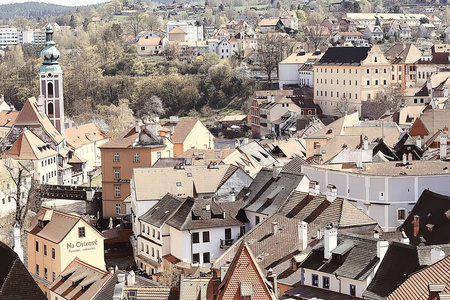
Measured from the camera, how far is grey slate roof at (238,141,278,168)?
5503cm

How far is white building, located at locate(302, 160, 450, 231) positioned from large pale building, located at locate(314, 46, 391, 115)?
47111 mm

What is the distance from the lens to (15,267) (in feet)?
54.7

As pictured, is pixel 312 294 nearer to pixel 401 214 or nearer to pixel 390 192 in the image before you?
pixel 401 214

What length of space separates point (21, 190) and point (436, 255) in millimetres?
35617

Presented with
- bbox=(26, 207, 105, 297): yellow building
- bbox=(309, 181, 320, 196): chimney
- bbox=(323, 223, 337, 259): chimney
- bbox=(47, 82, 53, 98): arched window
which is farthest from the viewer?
bbox=(47, 82, 53, 98): arched window

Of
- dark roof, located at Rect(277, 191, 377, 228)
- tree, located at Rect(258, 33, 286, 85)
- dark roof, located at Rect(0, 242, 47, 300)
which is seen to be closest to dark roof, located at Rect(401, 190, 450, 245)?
dark roof, located at Rect(277, 191, 377, 228)

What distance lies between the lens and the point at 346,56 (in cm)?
9162

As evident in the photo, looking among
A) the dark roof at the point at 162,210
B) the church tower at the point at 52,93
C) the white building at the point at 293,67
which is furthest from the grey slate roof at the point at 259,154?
the white building at the point at 293,67

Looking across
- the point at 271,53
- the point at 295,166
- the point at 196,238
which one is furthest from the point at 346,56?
the point at 196,238

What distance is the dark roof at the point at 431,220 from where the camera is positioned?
32344mm

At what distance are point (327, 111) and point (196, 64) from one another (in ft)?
113

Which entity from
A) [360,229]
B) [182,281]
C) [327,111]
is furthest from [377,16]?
[182,281]

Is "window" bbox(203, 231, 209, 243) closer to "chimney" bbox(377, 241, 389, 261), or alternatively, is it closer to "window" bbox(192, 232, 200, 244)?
"window" bbox(192, 232, 200, 244)

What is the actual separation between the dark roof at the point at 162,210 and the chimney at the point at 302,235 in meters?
9.92
